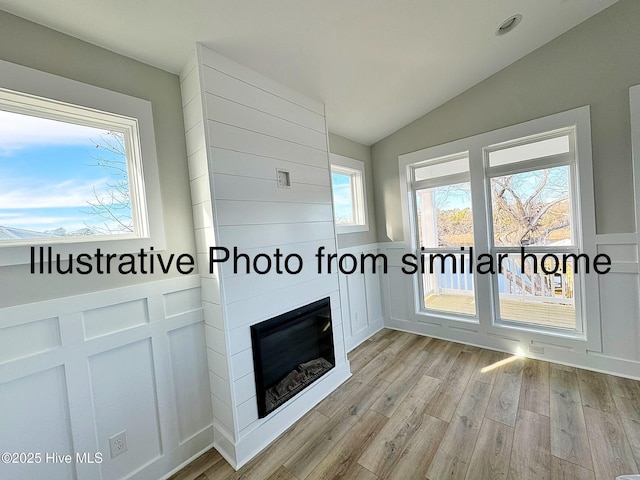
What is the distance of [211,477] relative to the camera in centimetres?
161

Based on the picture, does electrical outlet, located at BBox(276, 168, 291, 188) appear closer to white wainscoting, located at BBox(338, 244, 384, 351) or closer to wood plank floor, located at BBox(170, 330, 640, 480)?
white wainscoting, located at BBox(338, 244, 384, 351)

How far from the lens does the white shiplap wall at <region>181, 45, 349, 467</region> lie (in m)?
1.66

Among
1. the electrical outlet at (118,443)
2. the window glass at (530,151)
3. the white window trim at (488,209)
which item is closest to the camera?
the electrical outlet at (118,443)

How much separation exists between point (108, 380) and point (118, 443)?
1.22 feet

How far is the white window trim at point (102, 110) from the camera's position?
1218mm

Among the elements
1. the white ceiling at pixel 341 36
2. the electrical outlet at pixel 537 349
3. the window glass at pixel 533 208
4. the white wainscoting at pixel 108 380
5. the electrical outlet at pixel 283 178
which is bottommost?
the electrical outlet at pixel 537 349

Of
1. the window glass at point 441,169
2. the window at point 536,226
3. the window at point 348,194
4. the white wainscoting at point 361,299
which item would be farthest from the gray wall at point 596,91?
the white wainscoting at point 361,299

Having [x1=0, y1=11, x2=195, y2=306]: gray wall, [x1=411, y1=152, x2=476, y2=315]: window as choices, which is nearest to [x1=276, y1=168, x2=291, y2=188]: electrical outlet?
[x1=0, y1=11, x2=195, y2=306]: gray wall

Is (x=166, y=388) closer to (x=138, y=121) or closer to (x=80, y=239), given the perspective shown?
(x=80, y=239)

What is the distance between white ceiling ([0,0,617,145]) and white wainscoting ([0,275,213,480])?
143cm

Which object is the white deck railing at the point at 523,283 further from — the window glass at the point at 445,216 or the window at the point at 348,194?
the window at the point at 348,194

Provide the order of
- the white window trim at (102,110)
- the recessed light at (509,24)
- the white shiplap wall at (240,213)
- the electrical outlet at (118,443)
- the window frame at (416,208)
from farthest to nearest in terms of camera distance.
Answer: the window frame at (416,208) → the recessed light at (509,24) → the white shiplap wall at (240,213) → the electrical outlet at (118,443) → the white window trim at (102,110)

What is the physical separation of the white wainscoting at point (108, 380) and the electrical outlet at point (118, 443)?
0.02m

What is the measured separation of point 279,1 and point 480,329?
3444mm
